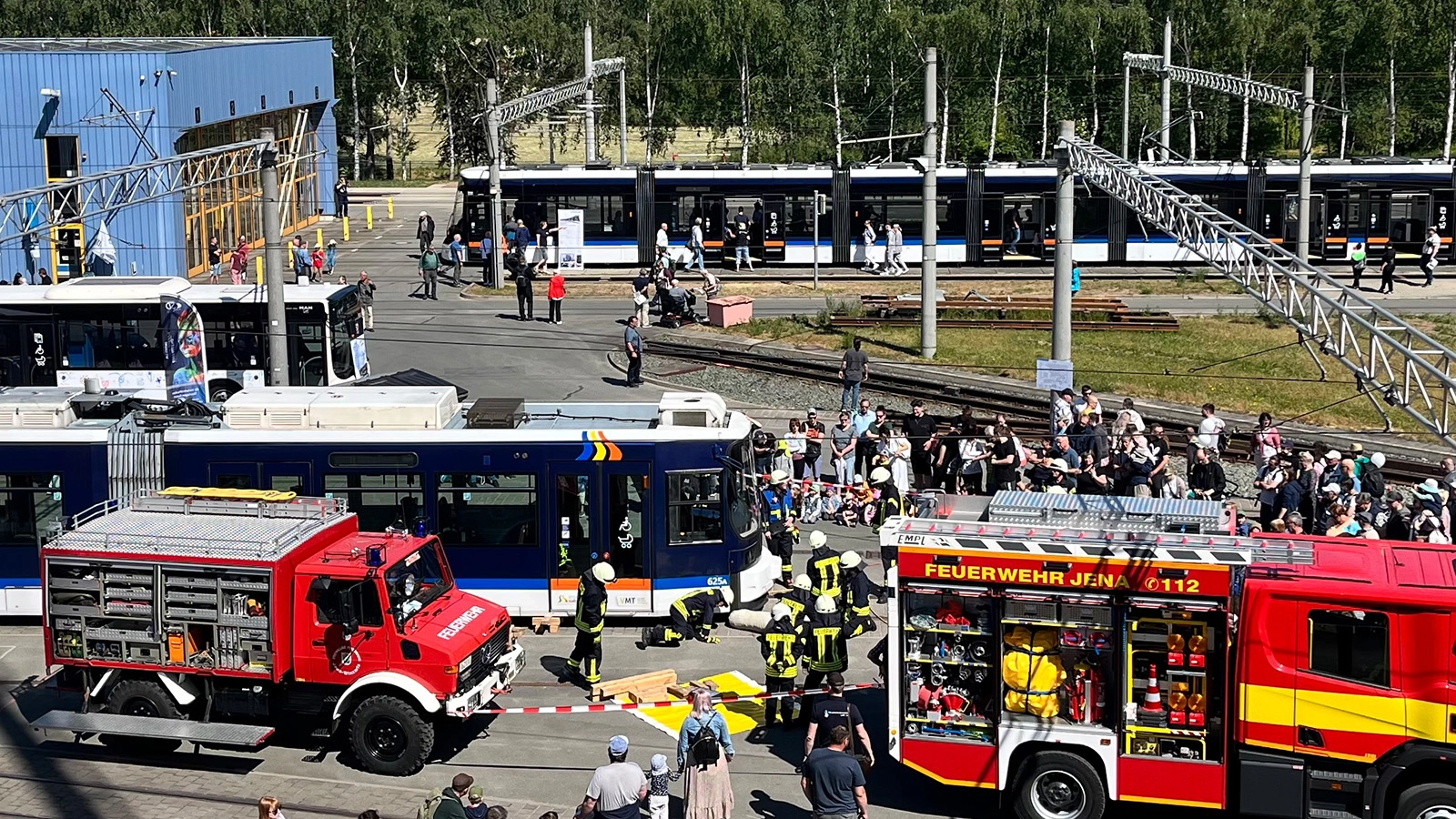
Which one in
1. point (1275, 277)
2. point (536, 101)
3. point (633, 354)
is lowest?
point (633, 354)

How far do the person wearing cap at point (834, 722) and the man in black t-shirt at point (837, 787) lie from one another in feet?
1.11

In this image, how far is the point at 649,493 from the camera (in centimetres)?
1858

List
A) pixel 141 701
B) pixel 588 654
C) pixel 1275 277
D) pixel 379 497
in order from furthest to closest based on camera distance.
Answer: pixel 1275 277, pixel 379 497, pixel 588 654, pixel 141 701

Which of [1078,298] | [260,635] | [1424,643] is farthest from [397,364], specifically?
[1424,643]

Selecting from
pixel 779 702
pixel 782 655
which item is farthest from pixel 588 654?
pixel 782 655

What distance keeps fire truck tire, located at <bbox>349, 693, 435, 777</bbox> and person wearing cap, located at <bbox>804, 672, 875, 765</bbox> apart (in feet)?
11.6

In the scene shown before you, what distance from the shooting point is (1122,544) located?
13320 mm

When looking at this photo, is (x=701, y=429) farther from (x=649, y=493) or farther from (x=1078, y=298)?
(x=1078, y=298)

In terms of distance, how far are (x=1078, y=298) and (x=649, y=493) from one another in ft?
84.8

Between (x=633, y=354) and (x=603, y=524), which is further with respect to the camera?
(x=633, y=354)

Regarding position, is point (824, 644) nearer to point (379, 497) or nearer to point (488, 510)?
point (488, 510)

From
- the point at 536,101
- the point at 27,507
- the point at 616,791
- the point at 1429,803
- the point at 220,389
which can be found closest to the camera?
the point at 1429,803

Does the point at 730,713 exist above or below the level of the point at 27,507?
below

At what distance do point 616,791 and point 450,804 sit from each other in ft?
4.11
